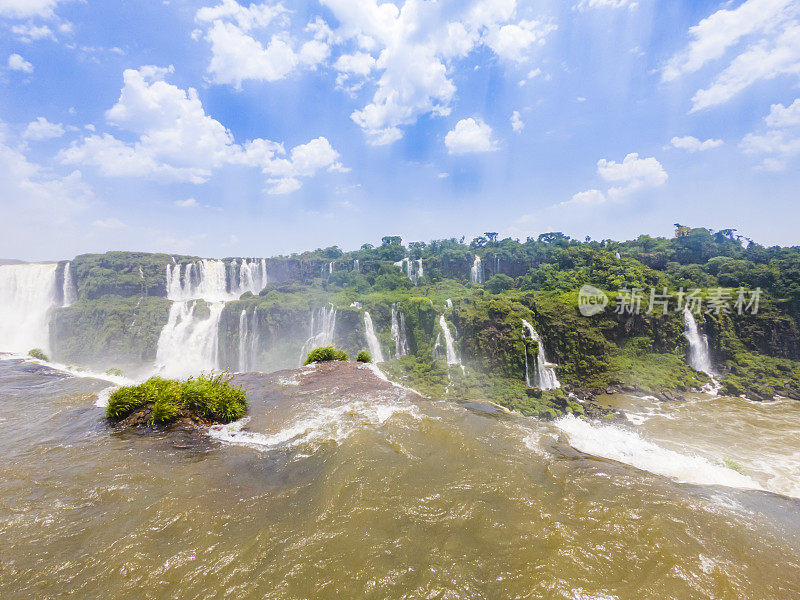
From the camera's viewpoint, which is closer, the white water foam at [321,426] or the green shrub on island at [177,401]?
the white water foam at [321,426]

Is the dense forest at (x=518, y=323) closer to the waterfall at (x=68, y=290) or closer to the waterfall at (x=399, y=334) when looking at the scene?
the waterfall at (x=399, y=334)

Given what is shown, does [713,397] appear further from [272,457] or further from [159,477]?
[159,477]

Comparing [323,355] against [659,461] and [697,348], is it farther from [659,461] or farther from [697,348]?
[697,348]

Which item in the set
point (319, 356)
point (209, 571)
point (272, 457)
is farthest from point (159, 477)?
point (319, 356)

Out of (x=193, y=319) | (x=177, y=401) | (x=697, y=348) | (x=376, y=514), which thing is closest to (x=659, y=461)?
(x=376, y=514)

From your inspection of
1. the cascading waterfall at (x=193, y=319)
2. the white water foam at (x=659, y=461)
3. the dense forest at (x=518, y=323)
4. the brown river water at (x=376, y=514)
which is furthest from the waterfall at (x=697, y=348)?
the cascading waterfall at (x=193, y=319)

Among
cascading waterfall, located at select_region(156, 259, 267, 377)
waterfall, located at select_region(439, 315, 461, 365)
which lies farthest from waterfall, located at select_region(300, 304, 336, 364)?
A: waterfall, located at select_region(439, 315, 461, 365)
